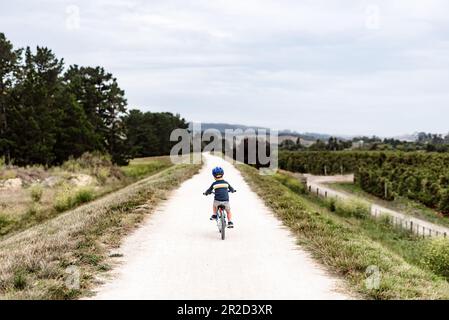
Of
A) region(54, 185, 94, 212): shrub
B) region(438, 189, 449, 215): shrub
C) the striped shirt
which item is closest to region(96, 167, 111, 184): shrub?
region(54, 185, 94, 212): shrub

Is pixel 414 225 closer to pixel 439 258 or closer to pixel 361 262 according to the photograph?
pixel 439 258

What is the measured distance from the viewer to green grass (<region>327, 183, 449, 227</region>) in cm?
4113

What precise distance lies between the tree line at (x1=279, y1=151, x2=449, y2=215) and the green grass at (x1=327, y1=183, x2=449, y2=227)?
760mm

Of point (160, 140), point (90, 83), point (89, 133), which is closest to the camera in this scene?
point (89, 133)

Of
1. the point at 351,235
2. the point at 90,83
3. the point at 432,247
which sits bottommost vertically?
the point at 432,247

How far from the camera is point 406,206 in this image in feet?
→ 158

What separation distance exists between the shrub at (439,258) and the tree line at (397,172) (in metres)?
28.5

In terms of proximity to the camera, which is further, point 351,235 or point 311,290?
point 351,235

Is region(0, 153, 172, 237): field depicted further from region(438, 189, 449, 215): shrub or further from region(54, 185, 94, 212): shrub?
region(438, 189, 449, 215): shrub
